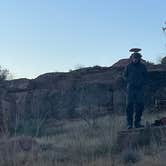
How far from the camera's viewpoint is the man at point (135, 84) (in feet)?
50.9

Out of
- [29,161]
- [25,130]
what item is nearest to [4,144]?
[29,161]

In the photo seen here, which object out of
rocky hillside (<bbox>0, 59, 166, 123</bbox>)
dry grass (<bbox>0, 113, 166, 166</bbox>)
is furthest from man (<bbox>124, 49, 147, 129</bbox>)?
rocky hillside (<bbox>0, 59, 166, 123</bbox>)

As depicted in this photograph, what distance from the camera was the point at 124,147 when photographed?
1414 cm

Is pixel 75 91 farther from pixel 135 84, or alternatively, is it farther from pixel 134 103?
pixel 135 84

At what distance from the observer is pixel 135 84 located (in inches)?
615

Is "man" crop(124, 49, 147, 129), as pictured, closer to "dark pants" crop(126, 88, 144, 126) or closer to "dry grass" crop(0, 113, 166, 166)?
"dark pants" crop(126, 88, 144, 126)

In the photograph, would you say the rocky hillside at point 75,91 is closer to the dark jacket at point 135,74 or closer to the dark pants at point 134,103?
the dark pants at point 134,103

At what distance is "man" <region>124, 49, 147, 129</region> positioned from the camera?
15500mm

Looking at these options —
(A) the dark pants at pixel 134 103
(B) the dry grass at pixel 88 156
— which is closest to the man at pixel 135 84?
(A) the dark pants at pixel 134 103

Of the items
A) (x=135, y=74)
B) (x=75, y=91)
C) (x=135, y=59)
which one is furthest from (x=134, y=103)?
(x=75, y=91)

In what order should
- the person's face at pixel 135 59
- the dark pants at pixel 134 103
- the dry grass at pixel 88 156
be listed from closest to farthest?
the dry grass at pixel 88 156 → the person's face at pixel 135 59 → the dark pants at pixel 134 103

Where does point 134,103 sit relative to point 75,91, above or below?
below

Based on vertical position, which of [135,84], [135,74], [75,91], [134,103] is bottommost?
[134,103]

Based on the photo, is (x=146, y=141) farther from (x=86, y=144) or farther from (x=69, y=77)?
(x=69, y=77)
